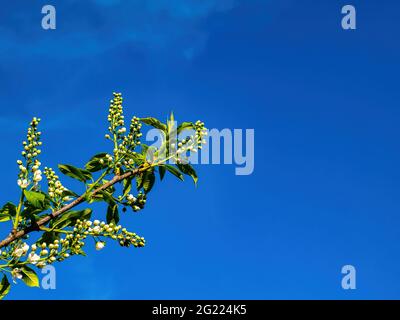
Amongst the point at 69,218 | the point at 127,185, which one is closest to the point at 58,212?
the point at 69,218

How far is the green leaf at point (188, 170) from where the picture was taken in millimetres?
4879

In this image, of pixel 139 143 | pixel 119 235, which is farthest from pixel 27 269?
pixel 139 143

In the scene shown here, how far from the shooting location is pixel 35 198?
4.14m

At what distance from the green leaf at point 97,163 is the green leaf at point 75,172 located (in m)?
0.24

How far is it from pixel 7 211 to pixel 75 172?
2.25 ft

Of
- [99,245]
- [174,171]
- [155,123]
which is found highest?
[155,123]

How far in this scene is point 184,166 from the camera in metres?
4.89

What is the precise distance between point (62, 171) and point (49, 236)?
65 centimetres

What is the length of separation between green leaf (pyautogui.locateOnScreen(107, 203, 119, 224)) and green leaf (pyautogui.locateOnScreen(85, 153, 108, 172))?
0.42 m

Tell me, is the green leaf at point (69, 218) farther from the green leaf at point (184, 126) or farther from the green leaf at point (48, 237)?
the green leaf at point (184, 126)

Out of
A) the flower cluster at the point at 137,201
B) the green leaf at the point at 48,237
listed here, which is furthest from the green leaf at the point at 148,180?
the green leaf at the point at 48,237

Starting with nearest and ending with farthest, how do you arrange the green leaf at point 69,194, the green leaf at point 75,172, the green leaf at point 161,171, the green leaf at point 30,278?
the green leaf at point 30,278 → the green leaf at point 69,194 → the green leaf at point 75,172 → the green leaf at point 161,171

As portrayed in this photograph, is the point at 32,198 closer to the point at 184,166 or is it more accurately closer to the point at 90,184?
the point at 90,184

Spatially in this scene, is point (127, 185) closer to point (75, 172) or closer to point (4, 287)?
point (75, 172)
